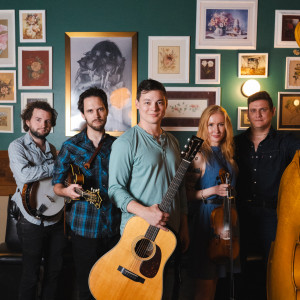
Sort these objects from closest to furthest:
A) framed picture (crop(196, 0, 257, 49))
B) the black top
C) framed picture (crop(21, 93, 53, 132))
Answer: the black top
framed picture (crop(196, 0, 257, 49))
framed picture (crop(21, 93, 53, 132))

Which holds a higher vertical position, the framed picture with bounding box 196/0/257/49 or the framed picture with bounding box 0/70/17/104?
the framed picture with bounding box 196/0/257/49

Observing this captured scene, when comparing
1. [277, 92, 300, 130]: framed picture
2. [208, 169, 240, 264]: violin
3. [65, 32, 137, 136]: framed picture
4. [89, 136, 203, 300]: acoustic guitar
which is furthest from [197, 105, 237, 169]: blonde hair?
[277, 92, 300, 130]: framed picture

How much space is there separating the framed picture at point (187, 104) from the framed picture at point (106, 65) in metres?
0.38

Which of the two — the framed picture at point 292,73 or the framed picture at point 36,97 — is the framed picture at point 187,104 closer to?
the framed picture at point 292,73

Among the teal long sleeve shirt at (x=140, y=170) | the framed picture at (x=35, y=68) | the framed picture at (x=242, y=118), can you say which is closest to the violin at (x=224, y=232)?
the teal long sleeve shirt at (x=140, y=170)

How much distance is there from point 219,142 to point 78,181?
1059mm

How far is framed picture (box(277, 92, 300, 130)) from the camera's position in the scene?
3.09 metres

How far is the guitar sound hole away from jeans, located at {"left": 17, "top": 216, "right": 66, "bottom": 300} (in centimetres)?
88

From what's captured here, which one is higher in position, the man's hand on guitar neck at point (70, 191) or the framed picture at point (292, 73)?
the framed picture at point (292, 73)

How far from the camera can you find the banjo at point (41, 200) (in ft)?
7.11

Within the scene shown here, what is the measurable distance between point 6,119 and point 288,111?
2978mm

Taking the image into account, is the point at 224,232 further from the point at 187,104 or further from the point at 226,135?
the point at 187,104

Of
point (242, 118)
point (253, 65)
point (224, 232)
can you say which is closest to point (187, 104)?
point (242, 118)

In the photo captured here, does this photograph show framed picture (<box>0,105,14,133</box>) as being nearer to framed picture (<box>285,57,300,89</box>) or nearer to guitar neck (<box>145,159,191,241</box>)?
guitar neck (<box>145,159,191,241</box>)
